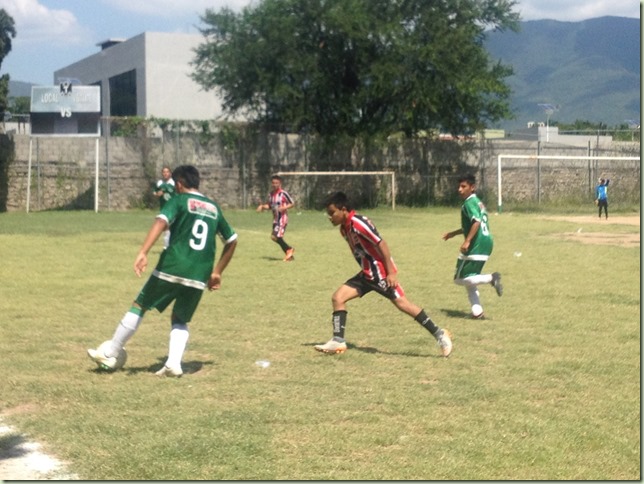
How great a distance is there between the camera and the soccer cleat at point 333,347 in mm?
10133

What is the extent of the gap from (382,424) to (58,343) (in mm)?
4559

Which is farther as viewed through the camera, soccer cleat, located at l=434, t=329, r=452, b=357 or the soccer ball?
soccer cleat, located at l=434, t=329, r=452, b=357

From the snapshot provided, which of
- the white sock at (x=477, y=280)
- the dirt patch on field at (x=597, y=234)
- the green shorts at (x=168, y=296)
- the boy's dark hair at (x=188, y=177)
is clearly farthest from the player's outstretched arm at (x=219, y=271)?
the dirt patch on field at (x=597, y=234)

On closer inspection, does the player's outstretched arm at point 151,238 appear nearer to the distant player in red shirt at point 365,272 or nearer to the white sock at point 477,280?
the distant player in red shirt at point 365,272

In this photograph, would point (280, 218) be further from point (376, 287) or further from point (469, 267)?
point (376, 287)

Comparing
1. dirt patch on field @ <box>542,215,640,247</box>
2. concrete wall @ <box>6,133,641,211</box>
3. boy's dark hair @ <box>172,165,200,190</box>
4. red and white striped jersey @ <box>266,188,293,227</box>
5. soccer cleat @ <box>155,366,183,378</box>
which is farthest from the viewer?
concrete wall @ <box>6,133,641,211</box>

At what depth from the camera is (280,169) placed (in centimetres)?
4431

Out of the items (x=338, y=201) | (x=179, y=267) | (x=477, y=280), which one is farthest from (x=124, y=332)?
(x=477, y=280)

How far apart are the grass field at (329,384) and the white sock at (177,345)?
0.24m

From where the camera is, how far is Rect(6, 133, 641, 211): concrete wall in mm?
40281

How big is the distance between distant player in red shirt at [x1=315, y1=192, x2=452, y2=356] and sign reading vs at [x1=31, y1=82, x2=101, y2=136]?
39.1m

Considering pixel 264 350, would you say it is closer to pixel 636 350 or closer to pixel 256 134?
pixel 636 350

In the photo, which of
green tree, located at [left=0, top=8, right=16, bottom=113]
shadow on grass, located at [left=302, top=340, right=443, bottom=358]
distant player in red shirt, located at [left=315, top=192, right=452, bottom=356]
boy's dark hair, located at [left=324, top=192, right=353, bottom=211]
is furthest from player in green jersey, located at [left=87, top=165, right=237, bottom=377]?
green tree, located at [left=0, top=8, right=16, bottom=113]

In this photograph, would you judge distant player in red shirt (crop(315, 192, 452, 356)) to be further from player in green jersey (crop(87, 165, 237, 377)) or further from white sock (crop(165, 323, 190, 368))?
white sock (crop(165, 323, 190, 368))
